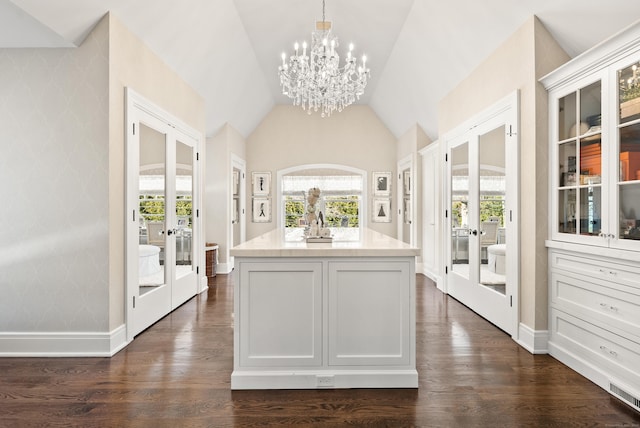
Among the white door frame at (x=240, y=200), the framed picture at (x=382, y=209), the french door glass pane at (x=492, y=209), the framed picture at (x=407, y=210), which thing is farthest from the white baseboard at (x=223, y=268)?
the french door glass pane at (x=492, y=209)

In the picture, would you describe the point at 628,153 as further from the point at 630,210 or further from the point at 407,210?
the point at 407,210

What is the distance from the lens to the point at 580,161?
276 centimetres

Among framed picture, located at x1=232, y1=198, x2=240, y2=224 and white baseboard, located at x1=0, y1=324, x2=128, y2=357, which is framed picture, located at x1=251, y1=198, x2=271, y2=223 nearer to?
framed picture, located at x1=232, y1=198, x2=240, y2=224

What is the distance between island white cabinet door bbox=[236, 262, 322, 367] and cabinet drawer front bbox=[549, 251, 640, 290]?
5.79 ft

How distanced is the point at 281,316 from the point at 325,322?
0.27 metres

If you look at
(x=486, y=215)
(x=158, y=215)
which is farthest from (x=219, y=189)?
(x=486, y=215)

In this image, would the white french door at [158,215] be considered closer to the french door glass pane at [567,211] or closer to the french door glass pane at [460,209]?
the french door glass pane at [460,209]

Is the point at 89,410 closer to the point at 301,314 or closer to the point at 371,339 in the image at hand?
the point at 301,314

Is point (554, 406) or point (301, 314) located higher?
point (301, 314)

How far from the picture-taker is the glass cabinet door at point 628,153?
7.55 ft

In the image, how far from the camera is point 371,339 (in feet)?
7.98

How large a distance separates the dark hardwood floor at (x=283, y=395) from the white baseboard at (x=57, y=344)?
0.07 meters

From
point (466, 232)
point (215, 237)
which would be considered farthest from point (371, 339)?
point (215, 237)

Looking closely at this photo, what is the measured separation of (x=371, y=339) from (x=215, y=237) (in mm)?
4776
